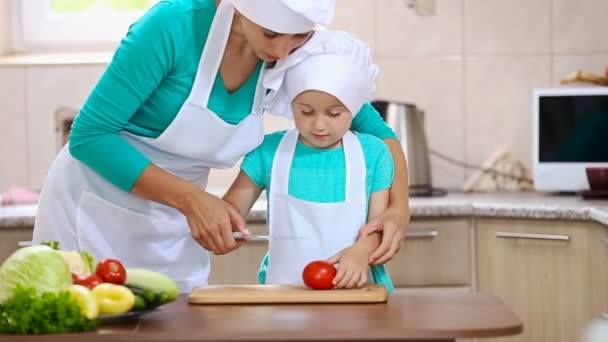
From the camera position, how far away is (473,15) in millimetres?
3740

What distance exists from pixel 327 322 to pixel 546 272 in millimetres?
1747

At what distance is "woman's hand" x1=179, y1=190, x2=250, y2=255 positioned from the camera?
186cm

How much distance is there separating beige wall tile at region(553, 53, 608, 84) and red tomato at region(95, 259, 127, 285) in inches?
94.7

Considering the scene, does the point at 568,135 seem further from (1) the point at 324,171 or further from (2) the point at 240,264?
(1) the point at 324,171

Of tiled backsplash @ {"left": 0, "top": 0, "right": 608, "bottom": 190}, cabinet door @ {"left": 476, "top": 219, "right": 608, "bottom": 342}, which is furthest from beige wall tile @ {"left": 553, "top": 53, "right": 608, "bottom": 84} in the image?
cabinet door @ {"left": 476, "top": 219, "right": 608, "bottom": 342}

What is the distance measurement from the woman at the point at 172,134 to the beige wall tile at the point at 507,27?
158 cm

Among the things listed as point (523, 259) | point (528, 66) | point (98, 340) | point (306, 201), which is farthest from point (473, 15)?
point (98, 340)

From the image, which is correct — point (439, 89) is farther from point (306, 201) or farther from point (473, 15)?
point (306, 201)

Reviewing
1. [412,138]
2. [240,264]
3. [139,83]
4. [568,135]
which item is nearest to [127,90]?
[139,83]

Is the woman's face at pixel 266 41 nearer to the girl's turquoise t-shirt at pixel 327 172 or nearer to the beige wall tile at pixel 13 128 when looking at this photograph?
the girl's turquoise t-shirt at pixel 327 172

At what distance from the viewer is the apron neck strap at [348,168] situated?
216cm

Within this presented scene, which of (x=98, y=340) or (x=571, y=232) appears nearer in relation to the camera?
(x=98, y=340)

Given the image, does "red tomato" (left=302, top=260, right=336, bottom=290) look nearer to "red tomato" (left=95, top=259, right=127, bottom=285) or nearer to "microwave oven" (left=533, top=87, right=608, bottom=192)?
"red tomato" (left=95, top=259, right=127, bottom=285)

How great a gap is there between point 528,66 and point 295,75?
183cm
